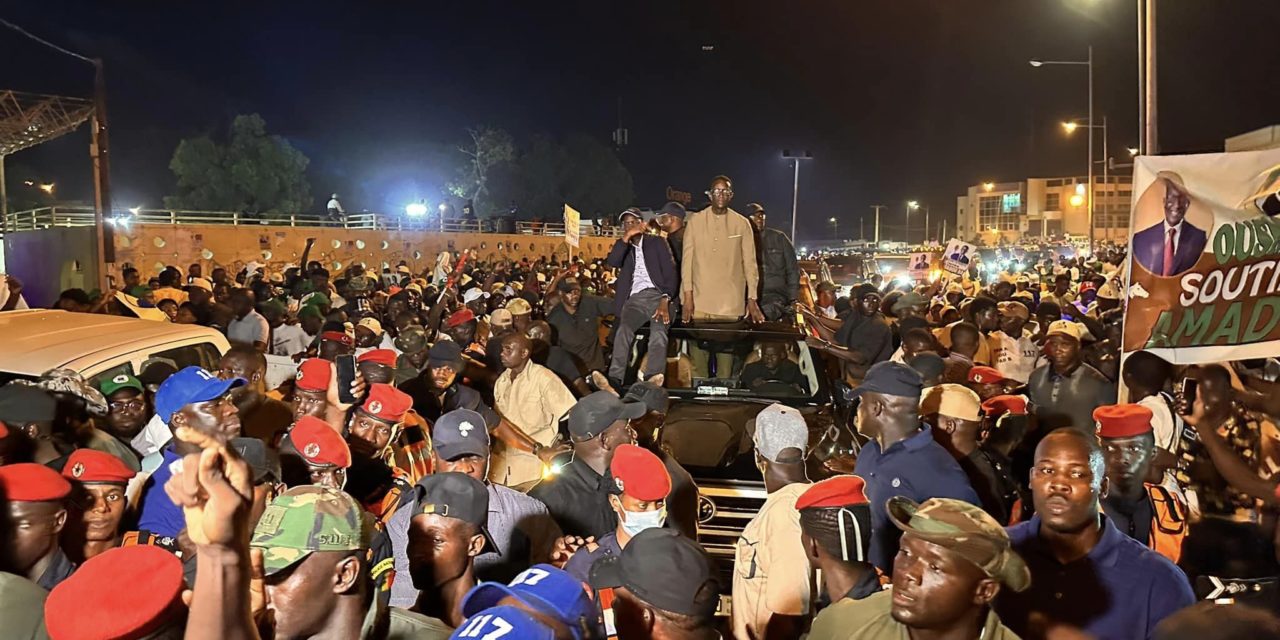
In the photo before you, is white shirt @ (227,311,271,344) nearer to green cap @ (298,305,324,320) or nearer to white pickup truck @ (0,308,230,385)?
green cap @ (298,305,324,320)

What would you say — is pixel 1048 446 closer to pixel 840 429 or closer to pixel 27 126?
pixel 840 429

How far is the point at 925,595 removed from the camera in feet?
8.39

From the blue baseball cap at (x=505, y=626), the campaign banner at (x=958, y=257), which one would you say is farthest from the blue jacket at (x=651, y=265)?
the campaign banner at (x=958, y=257)

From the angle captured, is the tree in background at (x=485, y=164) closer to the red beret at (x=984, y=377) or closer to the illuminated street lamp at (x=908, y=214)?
the illuminated street lamp at (x=908, y=214)

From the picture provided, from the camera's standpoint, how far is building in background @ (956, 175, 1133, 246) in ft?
306

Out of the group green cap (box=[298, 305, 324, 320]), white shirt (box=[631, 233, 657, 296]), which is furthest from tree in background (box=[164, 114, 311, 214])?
white shirt (box=[631, 233, 657, 296])

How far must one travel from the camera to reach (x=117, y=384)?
538cm

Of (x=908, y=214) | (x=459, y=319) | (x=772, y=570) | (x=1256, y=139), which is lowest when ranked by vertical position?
(x=772, y=570)

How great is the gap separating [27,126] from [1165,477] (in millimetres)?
31747

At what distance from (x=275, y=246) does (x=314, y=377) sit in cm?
2762

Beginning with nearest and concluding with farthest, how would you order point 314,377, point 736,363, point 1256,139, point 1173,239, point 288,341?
point 314,377 → point 1173,239 → point 736,363 → point 288,341 → point 1256,139

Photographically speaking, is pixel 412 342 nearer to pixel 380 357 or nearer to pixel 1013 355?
pixel 380 357

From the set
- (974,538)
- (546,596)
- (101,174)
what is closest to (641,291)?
(974,538)

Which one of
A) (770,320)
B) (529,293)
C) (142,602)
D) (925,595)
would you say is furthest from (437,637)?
(529,293)
